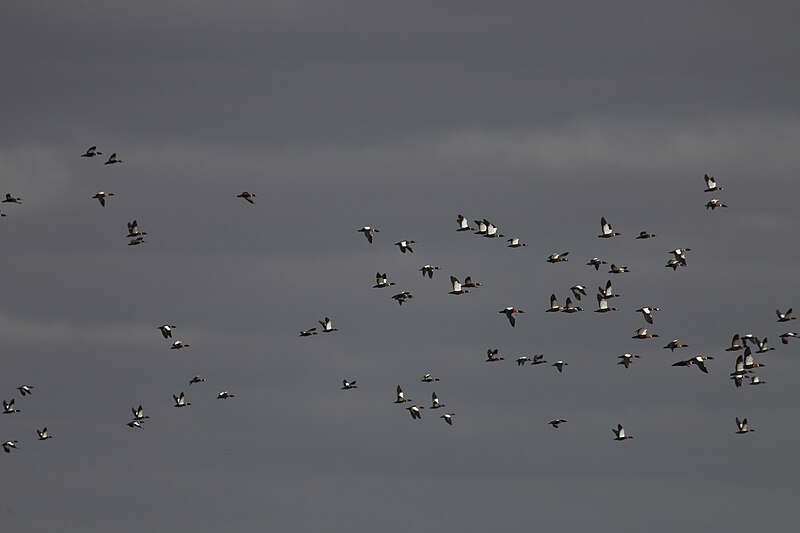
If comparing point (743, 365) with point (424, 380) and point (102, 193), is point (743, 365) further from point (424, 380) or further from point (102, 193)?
point (102, 193)

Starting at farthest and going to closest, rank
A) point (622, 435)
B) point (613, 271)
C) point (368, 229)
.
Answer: point (622, 435) → point (613, 271) → point (368, 229)

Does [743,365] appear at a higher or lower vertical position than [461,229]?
lower

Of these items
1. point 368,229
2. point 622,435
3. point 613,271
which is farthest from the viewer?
Answer: point 622,435

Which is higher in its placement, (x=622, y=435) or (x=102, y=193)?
(x=102, y=193)

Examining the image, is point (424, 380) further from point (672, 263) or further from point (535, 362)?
point (672, 263)

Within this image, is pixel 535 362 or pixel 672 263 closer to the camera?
pixel 672 263

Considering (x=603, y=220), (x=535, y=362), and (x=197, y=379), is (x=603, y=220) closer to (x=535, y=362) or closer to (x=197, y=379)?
(x=535, y=362)

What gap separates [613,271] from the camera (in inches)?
5354

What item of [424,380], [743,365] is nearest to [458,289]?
[424,380]

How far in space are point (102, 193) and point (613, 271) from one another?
39217mm

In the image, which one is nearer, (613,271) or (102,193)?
(102,193)

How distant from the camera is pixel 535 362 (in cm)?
14238

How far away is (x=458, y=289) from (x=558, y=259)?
7868mm

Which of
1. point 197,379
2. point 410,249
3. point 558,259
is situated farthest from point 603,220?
point 197,379
